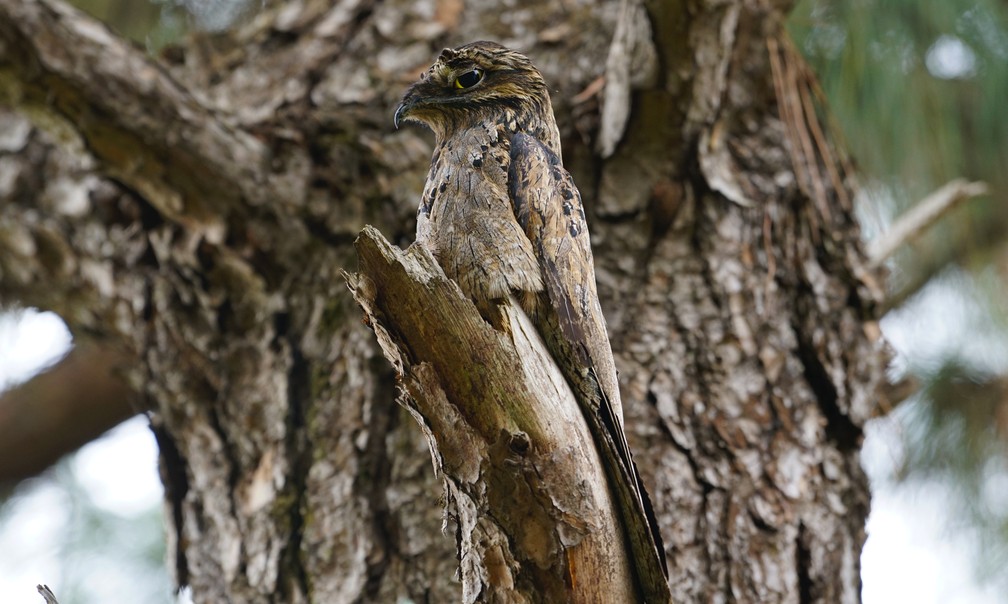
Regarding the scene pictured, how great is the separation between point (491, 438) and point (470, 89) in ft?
4.04

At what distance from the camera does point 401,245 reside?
11.3 ft

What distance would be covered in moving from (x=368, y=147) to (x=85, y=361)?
7.05 feet

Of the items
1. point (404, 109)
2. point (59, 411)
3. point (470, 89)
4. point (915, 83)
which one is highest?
point (915, 83)

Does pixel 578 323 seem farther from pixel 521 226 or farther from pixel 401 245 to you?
pixel 401 245

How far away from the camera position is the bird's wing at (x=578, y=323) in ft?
6.32

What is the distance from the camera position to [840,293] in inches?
132

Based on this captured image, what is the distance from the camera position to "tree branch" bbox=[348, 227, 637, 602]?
1830 millimetres

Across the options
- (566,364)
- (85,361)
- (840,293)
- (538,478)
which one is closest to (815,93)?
(840,293)

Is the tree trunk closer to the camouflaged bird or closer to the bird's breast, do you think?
the camouflaged bird

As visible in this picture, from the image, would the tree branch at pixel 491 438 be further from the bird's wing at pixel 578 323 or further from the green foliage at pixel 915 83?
the green foliage at pixel 915 83

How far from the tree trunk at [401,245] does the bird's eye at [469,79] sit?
606 millimetres

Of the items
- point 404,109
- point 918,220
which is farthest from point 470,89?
point 918,220

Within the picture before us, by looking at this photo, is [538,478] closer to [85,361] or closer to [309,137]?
[309,137]

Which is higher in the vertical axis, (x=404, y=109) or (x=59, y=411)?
(x=404, y=109)
